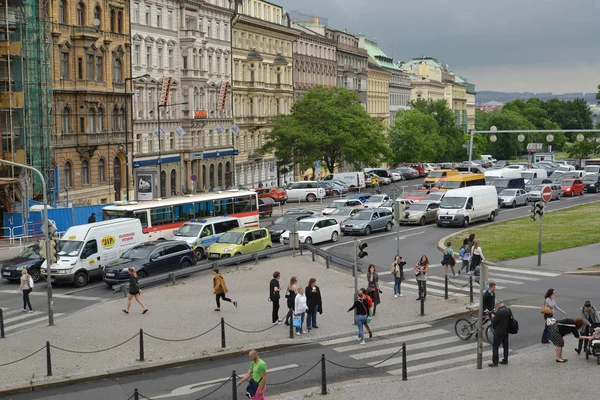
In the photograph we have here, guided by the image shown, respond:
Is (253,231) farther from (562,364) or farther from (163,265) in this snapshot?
(562,364)

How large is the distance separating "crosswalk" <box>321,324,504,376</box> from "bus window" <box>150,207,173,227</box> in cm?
2130

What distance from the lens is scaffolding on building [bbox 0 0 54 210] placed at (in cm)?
5472

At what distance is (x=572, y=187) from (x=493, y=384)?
6020cm

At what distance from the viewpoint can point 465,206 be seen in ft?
180

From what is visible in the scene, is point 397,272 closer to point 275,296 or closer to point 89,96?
point 275,296

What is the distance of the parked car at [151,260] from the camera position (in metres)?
35.5

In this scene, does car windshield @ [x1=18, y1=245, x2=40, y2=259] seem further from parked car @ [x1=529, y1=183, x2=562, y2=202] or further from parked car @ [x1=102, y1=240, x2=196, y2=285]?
parked car @ [x1=529, y1=183, x2=562, y2=202]

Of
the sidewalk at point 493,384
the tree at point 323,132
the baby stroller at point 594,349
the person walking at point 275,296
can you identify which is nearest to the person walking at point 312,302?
the person walking at point 275,296

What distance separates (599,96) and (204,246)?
292 feet

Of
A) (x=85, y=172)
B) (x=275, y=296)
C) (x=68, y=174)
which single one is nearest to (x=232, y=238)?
(x=275, y=296)

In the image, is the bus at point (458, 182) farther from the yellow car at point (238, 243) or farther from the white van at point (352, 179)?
the yellow car at point (238, 243)

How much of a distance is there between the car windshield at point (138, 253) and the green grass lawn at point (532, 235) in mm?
14961

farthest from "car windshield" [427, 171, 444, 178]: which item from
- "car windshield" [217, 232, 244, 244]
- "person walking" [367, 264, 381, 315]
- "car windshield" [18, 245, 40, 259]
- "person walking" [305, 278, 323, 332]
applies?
"person walking" [305, 278, 323, 332]

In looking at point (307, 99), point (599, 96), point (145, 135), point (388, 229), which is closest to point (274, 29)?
point (307, 99)
